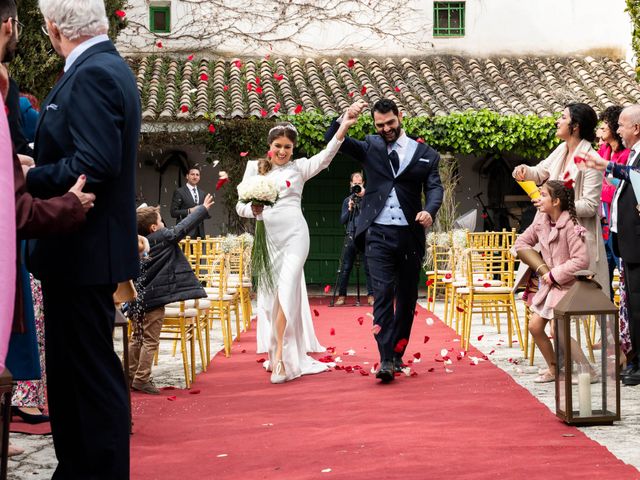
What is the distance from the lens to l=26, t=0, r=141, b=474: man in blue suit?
4012 millimetres

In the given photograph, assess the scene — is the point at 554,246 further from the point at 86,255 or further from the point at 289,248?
A: the point at 86,255

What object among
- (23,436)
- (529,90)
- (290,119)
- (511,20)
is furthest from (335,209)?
(23,436)

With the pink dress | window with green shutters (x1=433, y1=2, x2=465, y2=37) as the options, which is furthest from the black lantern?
window with green shutters (x1=433, y1=2, x2=465, y2=37)

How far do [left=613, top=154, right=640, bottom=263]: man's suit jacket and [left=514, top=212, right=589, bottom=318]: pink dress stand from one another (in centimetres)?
43

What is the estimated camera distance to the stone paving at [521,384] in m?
5.54

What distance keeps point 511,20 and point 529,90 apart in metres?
2.58

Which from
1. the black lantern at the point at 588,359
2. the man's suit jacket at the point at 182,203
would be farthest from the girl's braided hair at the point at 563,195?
the man's suit jacket at the point at 182,203

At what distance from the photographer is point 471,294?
1092cm

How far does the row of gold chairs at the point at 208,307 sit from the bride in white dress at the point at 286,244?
0.67m

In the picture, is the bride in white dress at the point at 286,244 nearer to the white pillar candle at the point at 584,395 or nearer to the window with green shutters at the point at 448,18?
the white pillar candle at the point at 584,395

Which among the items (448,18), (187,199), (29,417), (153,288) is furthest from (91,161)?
(448,18)

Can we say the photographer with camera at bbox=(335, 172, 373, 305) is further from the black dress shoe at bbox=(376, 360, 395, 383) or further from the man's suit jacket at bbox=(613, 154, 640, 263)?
the man's suit jacket at bbox=(613, 154, 640, 263)

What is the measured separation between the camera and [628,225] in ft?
26.2

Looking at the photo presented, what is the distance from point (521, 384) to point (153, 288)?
2893mm
